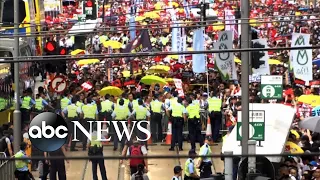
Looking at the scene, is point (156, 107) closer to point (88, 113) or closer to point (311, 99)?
point (88, 113)

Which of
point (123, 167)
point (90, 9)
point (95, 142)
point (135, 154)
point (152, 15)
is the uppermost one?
point (90, 9)

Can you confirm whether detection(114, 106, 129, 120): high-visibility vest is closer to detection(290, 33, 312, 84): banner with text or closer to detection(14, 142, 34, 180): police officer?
detection(290, 33, 312, 84): banner with text

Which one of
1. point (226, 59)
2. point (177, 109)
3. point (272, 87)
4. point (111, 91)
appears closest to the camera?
point (272, 87)

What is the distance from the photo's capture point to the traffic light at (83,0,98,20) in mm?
49919

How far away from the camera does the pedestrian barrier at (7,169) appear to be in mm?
16359

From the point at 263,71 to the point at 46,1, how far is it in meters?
31.0

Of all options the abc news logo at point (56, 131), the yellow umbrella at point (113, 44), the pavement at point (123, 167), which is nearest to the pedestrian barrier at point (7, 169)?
the abc news logo at point (56, 131)

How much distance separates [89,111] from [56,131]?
159 cm

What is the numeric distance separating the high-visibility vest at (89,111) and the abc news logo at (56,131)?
185 millimetres

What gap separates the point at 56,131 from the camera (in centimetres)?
→ 2008

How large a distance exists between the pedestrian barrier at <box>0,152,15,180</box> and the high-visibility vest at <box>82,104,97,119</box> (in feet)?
13.3

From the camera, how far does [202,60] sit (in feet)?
77.7

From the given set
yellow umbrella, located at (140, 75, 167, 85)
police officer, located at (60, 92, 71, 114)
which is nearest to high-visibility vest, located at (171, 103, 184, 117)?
police officer, located at (60, 92, 71, 114)

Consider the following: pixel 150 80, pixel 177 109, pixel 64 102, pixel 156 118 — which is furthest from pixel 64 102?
pixel 150 80
